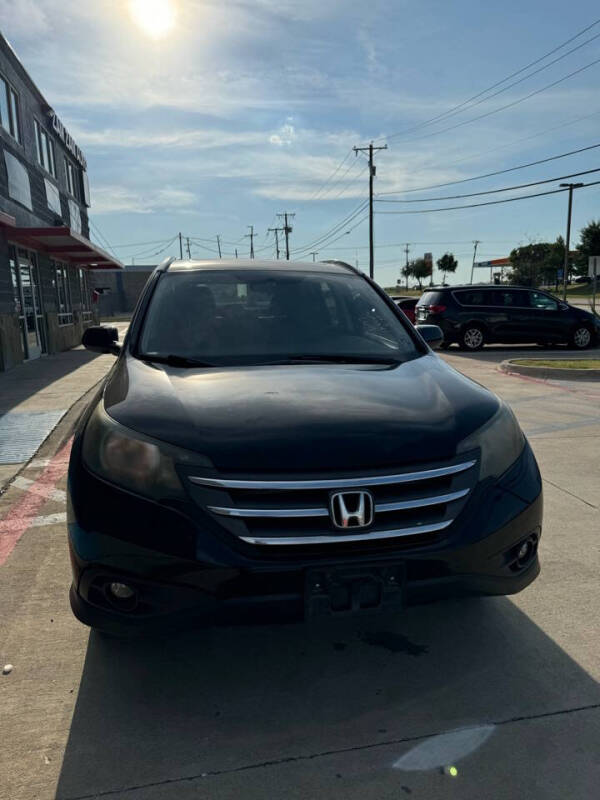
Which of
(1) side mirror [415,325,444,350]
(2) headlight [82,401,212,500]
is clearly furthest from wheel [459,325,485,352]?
(2) headlight [82,401,212,500]

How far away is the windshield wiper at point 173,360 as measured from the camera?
9.67 feet

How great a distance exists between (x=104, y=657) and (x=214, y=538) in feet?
3.47

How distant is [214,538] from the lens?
2.03 m

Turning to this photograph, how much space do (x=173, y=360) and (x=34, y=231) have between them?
12.5 meters

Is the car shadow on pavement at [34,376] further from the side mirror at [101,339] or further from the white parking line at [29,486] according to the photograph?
the side mirror at [101,339]

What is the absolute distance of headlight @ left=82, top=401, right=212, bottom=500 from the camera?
6.88 ft

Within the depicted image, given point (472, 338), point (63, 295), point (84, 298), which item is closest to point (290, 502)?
point (472, 338)

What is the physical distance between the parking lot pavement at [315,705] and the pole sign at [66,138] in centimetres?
1950

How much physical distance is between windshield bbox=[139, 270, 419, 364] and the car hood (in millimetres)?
302

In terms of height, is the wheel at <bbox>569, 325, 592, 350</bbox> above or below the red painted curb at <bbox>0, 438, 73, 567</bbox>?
below

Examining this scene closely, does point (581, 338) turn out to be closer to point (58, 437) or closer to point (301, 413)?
point (58, 437)

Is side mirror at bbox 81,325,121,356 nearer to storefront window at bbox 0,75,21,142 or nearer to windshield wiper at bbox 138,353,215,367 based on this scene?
windshield wiper at bbox 138,353,215,367

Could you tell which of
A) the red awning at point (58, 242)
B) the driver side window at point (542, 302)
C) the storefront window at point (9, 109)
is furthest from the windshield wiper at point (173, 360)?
the driver side window at point (542, 302)

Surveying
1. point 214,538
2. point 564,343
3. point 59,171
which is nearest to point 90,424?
point 214,538
